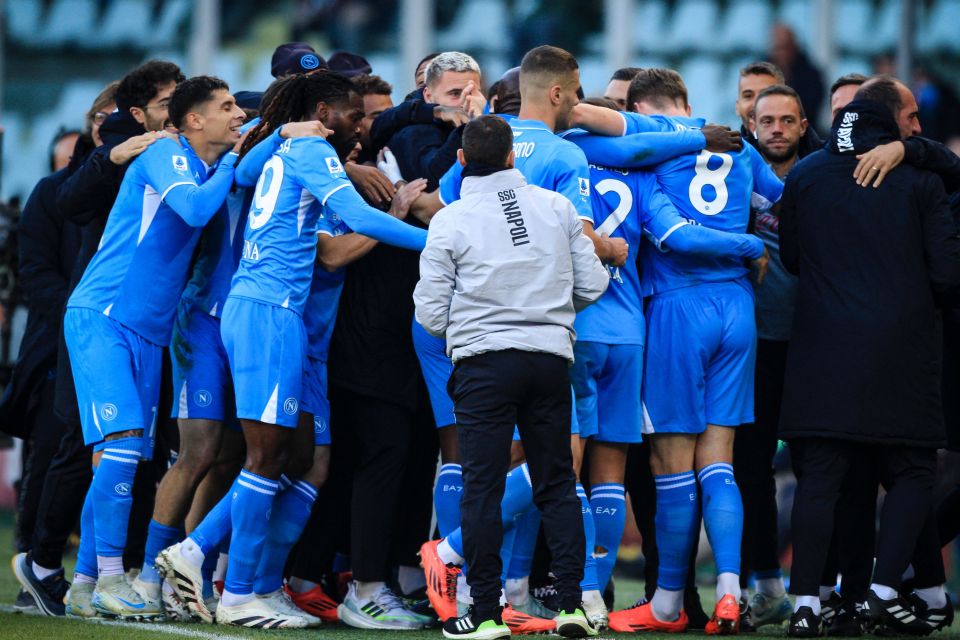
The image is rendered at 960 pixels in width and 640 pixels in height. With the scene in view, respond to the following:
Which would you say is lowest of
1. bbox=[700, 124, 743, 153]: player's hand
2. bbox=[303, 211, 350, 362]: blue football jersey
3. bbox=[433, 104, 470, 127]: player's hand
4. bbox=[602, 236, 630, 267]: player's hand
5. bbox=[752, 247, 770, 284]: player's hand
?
bbox=[303, 211, 350, 362]: blue football jersey

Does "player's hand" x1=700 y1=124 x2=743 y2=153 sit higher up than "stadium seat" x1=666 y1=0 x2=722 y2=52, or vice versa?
"stadium seat" x1=666 y1=0 x2=722 y2=52

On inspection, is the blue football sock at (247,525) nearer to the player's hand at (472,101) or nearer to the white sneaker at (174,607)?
the white sneaker at (174,607)

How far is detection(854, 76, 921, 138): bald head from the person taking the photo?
22.9ft

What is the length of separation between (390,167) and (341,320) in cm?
78

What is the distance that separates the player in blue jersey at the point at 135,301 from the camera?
6.92 m

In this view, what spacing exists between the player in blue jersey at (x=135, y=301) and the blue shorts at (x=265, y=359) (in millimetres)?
517

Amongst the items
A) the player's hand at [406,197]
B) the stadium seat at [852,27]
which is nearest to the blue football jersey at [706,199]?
the player's hand at [406,197]

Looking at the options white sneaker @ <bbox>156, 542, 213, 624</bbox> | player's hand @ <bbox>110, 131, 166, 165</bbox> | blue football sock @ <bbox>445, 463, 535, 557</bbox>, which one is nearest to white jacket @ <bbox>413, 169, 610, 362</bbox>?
blue football sock @ <bbox>445, 463, 535, 557</bbox>

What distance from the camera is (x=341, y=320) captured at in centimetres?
726

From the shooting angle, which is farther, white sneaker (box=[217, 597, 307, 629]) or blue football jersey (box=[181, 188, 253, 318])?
blue football jersey (box=[181, 188, 253, 318])

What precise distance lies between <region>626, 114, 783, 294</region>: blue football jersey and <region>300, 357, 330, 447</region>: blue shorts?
5.30 ft

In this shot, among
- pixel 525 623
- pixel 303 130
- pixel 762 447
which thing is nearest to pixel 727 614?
pixel 525 623

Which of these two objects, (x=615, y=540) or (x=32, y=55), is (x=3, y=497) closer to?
(x=32, y=55)

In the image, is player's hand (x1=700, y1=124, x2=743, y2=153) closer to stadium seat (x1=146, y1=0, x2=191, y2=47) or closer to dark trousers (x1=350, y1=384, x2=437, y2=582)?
dark trousers (x1=350, y1=384, x2=437, y2=582)
